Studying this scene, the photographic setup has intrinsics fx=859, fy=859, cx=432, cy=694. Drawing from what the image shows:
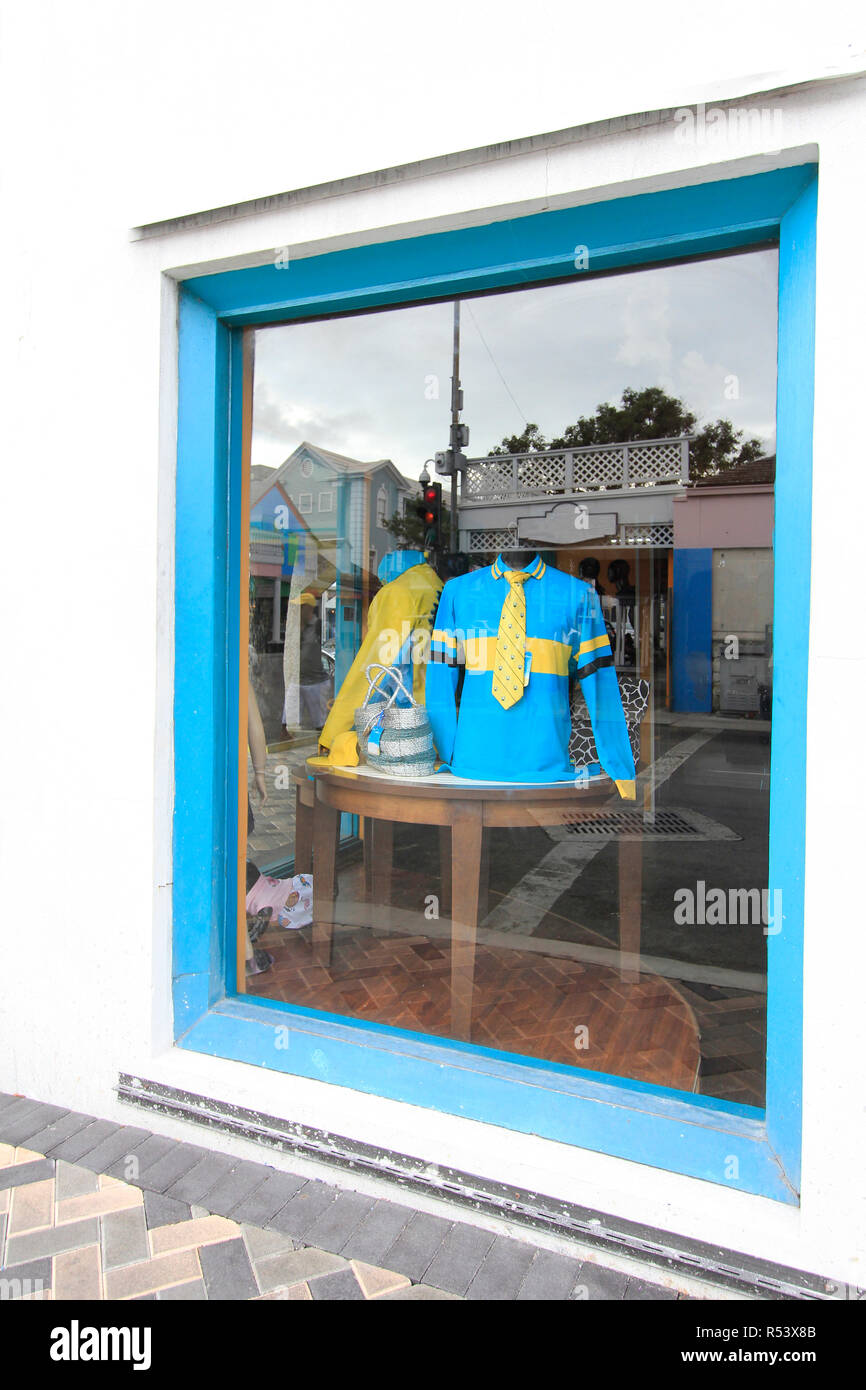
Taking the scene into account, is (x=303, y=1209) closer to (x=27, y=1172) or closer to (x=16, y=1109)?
(x=27, y=1172)

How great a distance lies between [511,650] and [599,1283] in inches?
76.1

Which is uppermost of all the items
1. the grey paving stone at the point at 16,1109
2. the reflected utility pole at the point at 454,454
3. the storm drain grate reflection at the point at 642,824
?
the reflected utility pole at the point at 454,454

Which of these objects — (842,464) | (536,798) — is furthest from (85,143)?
(536,798)

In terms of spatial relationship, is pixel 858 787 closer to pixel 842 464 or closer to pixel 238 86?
pixel 842 464

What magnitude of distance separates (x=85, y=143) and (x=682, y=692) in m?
2.49

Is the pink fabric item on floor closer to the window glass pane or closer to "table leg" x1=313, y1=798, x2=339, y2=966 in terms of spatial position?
the window glass pane

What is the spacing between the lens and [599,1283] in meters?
1.85

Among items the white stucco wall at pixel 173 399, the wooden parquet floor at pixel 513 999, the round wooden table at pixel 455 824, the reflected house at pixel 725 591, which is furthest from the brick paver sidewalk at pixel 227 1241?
the reflected house at pixel 725 591

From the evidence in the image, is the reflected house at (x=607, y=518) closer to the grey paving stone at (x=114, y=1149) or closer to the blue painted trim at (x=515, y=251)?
the blue painted trim at (x=515, y=251)

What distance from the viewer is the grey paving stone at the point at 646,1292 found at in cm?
180

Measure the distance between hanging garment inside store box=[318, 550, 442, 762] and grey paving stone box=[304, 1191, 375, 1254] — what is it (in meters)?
1.60

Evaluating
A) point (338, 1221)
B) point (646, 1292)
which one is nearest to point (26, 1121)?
point (338, 1221)

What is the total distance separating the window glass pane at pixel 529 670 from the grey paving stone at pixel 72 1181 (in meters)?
0.81

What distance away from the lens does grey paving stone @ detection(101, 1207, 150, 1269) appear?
6.37ft
